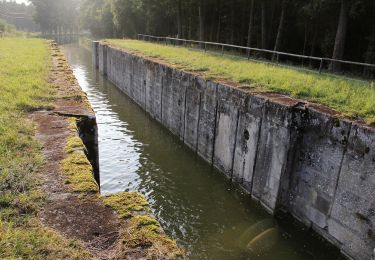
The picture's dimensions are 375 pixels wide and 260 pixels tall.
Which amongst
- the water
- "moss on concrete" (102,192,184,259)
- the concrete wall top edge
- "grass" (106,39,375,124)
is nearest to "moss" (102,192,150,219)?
"moss on concrete" (102,192,184,259)

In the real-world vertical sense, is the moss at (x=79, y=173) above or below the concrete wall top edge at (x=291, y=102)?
below

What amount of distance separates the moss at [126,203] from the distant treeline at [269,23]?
15.9 meters

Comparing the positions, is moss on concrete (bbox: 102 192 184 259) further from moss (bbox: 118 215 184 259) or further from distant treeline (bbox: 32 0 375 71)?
distant treeline (bbox: 32 0 375 71)

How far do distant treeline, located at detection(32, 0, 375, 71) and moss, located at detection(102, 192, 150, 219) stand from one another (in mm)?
15941

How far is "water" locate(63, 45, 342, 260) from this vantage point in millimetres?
8797

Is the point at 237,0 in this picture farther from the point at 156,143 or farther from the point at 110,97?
the point at 156,143

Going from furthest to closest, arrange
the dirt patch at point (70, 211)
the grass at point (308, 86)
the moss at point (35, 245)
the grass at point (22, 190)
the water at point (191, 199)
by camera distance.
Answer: the grass at point (308, 86)
the water at point (191, 199)
the dirt patch at point (70, 211)
the grass at point (22, 190)
the moss at point (35, 245)

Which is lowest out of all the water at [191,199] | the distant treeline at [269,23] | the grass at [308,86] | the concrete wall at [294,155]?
the water at [191,199]

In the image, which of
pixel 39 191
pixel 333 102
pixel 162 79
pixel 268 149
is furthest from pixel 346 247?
pixel 162 79

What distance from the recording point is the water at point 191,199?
8797 mm

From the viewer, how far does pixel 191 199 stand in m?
11.2

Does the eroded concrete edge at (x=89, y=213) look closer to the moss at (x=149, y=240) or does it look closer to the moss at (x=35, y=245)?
the moss at (x=149, y=240)

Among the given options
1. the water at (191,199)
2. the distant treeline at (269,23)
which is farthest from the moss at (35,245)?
the distant treeline at (269,23)

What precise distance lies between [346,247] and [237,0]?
29585 millimetres
